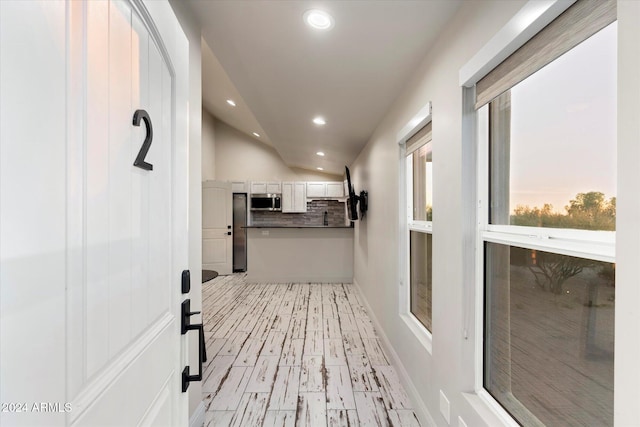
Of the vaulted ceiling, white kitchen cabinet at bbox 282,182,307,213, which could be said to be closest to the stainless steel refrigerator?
white kitchen cabinet at bbox 282,182,307,213

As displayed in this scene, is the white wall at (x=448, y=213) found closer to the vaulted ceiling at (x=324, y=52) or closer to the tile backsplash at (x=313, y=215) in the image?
the vaulted ceiling at (x=324, y=52)

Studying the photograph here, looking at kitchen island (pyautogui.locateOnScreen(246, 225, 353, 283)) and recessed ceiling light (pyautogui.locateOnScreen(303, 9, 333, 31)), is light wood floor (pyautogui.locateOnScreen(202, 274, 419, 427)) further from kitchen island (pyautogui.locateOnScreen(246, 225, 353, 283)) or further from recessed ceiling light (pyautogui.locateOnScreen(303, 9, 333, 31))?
recessed ceiling light (pyautogui.locateOnScreen(303, 9, 333, 31))

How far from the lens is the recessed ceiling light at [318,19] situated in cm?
154

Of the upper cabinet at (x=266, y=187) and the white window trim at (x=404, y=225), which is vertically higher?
the upper cabinet at (x=266, y=187)

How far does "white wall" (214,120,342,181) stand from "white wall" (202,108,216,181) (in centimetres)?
17

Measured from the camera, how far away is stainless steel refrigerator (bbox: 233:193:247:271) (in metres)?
7.27

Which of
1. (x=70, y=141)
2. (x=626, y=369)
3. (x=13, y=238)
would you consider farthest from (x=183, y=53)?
(x=626, y=369)

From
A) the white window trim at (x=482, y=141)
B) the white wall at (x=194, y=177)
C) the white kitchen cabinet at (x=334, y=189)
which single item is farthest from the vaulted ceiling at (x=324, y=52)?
the white kitchen cabinet at (x=334, y=189)

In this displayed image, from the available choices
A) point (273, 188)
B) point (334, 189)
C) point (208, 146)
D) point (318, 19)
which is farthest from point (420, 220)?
point (208, 146)

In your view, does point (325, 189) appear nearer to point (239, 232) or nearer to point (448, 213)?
point (239, 232)

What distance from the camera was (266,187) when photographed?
7441 mm

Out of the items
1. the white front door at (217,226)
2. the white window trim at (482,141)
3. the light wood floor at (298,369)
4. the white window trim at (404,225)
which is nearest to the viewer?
the white window trim at (482,141)

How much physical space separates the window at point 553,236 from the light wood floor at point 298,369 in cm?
105

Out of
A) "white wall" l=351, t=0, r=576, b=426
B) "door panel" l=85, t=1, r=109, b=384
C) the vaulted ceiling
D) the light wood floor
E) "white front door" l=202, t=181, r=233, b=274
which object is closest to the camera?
"door panel" l=85, t=1, r=109, b=384
